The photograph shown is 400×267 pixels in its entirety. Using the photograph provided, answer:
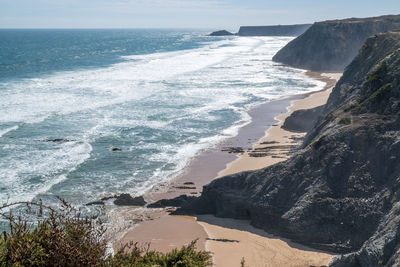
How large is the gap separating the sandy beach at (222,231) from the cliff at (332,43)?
55761 mm

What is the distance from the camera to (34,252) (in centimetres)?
830

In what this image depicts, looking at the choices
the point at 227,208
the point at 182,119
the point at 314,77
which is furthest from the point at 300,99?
the point at 227,208

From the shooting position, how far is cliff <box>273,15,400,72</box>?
83125mm

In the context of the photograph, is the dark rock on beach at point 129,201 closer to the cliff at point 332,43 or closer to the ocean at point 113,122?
the ocean at point 113,122

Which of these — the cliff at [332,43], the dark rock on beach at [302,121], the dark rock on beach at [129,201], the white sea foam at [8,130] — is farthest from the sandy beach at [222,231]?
the cliff at [332,43]

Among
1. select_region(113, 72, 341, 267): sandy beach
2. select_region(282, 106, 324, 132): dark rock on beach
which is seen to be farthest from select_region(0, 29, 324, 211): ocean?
select_region(282, 106, 324, 132): dark rock on beach

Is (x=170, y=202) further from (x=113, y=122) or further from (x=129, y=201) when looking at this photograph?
(x=113, y=122)

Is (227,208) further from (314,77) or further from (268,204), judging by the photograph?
(314,77)

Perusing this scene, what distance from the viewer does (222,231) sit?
17.9 meters

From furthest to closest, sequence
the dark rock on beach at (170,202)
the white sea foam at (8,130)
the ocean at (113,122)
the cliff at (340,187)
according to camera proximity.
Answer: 1. the white sea foam at (8,130)
2. the ocean at (113,122)
3. the dark rock on beach at (170,202)
4. the cliff at (340,187)

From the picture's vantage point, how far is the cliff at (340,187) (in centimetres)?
1509

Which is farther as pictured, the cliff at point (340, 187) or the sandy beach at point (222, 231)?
the sandy beach at point (222, 231)

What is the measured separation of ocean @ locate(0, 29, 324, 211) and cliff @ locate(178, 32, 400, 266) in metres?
7.55

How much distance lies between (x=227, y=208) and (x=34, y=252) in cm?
1147
